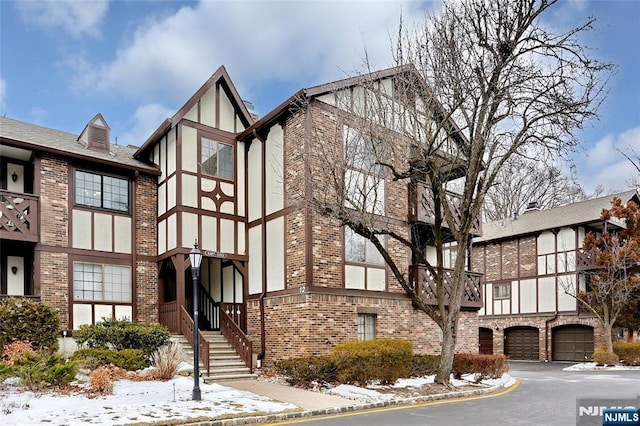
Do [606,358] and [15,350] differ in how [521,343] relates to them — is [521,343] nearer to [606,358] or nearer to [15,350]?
[606,358]

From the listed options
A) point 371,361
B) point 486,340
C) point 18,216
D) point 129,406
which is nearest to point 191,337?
point 371,361

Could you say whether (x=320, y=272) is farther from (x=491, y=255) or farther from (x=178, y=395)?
(x=491, y=255)

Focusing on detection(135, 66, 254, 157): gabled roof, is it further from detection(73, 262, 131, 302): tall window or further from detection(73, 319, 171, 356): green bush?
detection(73, 319, 171, 356): green bush

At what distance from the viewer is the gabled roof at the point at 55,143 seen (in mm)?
16438

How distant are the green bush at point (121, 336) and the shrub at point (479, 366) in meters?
8.53

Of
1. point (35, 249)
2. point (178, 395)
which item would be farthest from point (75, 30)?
point (178, 395)

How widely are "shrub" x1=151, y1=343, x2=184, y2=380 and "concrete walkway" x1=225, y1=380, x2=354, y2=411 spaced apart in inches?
52.2

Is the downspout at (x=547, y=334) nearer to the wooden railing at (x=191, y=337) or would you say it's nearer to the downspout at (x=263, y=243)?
the downspout at (x=263, y=243)

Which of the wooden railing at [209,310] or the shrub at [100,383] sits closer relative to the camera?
the shrub at [100,383]

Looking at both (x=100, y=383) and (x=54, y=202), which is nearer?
(x=100, y=383)

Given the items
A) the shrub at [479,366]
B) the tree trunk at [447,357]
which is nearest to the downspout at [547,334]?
the shrub at [479,366]

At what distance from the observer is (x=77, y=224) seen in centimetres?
1731

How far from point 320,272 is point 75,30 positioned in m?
9.15

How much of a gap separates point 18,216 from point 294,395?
9937 mm
